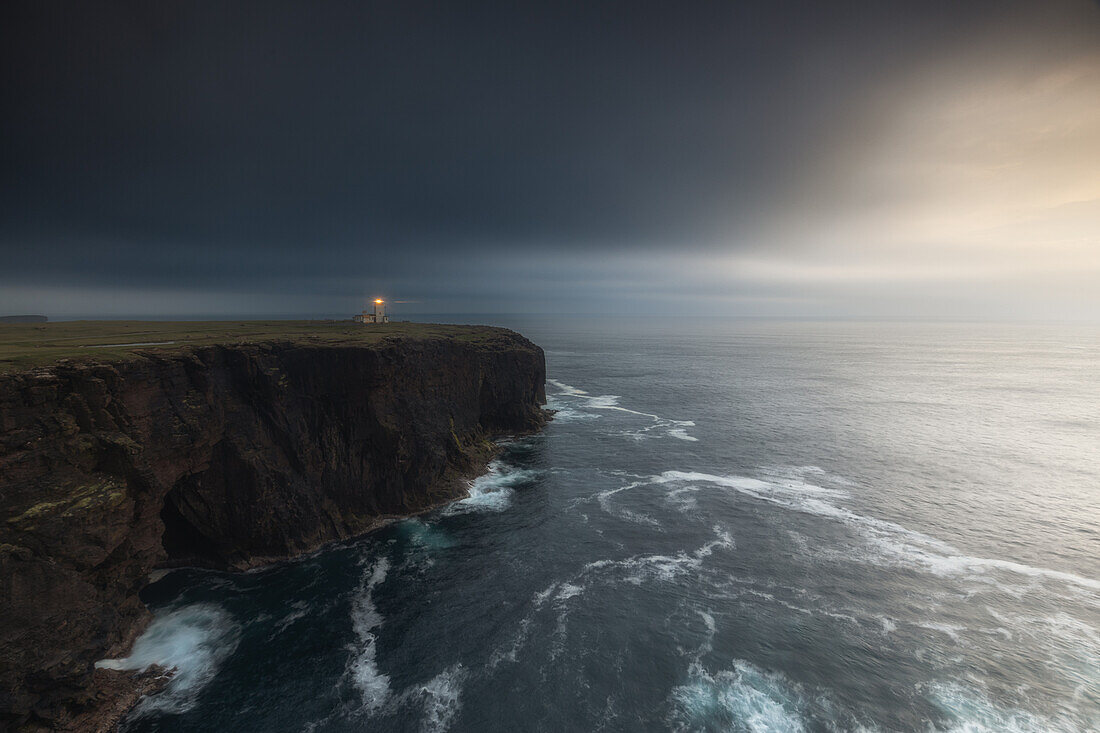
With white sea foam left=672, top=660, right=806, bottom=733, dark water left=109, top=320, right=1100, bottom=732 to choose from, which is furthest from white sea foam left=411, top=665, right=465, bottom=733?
white sea foam left=672, top=660, right=806, bottom=733

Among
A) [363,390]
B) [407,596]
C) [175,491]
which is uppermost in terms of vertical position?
[363,390]

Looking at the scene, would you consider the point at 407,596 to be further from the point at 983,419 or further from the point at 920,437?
the point at 983,419

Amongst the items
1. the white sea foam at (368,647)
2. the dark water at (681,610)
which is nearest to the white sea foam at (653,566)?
the dark water at (681,610)

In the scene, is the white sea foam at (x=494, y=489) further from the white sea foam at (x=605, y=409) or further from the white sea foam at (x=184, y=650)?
the white sea foam at (x=605, y=409)

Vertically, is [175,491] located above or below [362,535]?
above

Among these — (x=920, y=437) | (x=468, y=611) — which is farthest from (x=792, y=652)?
(x=920, y=437)

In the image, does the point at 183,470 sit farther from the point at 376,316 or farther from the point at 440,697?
the point at 376,316

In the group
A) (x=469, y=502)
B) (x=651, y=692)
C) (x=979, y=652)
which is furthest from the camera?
(x=469, y=502)

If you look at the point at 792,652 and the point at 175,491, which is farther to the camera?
the point at 175,491
